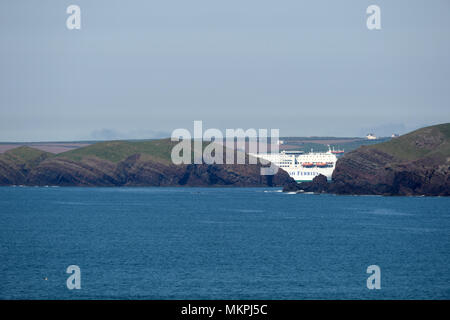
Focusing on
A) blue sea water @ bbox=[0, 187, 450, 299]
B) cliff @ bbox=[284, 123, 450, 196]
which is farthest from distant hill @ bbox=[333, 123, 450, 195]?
blue sea water @ bbox=[0, 187, 450, 299]

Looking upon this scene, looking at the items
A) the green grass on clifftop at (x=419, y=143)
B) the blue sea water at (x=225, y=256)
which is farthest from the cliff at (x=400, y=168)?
the blue sea water at (x=225, y=256)

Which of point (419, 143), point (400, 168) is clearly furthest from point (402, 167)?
point (419, 143)

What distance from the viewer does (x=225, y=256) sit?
158 ft

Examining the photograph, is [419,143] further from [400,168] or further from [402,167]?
[400,168]

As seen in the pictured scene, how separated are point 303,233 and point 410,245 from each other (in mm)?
12447

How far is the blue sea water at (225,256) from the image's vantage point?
35656 mm

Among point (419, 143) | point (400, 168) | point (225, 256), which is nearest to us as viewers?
point (225, 256)

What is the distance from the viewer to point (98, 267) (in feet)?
140

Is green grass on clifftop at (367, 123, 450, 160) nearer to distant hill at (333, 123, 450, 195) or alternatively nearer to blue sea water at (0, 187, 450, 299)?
distant hill at (333, 123, 450, 195)

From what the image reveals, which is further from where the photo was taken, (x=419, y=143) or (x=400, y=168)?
(x=419, y=143)

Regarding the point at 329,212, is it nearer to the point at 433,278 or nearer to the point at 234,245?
the point at 234,245

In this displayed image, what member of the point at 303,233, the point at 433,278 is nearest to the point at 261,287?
the point at 433,278

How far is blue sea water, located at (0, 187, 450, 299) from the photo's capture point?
35.7 meters

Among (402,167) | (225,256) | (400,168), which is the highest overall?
(402,167)
